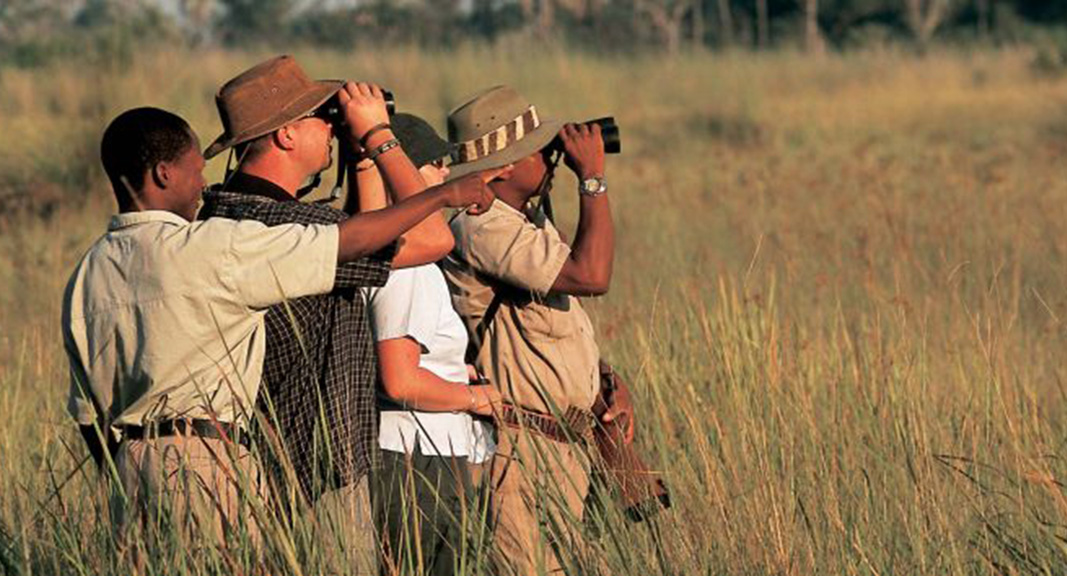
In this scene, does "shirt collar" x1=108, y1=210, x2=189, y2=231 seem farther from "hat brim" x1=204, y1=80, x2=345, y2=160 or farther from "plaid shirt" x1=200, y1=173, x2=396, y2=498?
"hat brim" x1=204, y1=80, x2=345, y2=160

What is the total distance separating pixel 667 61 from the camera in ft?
77.8

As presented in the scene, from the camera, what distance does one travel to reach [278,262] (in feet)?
11.3

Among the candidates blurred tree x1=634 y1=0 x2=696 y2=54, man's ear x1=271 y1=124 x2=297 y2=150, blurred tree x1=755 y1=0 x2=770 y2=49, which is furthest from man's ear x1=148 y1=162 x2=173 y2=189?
blurred tree x1=634 y1=0 x2=696 y2=54

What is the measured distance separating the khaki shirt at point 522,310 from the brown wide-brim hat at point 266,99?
61cm

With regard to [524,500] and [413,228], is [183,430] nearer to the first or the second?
[413,228]

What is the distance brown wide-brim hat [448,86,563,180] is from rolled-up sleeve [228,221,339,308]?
36.6 inches

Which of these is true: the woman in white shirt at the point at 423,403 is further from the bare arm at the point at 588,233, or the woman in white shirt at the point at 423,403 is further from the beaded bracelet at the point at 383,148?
the bare arm at the point at 588,233

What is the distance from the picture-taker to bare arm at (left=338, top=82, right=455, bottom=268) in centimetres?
379

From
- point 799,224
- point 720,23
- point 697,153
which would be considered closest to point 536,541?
point 799,224

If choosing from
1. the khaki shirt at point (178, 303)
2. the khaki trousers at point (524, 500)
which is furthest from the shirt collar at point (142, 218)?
the khaki trousers at point (524, 500)

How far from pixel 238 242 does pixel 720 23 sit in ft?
151

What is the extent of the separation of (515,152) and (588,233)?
0.76 feet

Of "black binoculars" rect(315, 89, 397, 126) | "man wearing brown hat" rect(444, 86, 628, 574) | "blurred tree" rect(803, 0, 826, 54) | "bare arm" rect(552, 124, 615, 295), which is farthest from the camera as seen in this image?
"blurred tree" rect(803, 0, 826, 54)

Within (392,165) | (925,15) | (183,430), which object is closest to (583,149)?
(392,165)
